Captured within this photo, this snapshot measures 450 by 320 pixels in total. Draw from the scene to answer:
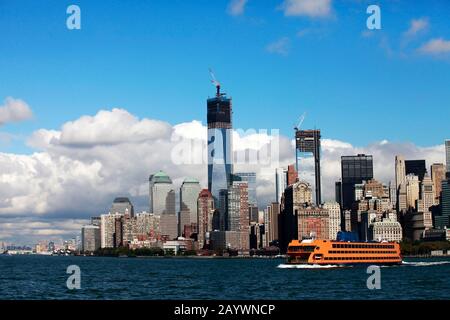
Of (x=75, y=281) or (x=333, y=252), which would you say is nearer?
(x=75, y=281)

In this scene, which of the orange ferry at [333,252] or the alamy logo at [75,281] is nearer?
the alamy logo at [75,281]


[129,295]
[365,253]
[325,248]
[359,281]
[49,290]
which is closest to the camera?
[129,295]

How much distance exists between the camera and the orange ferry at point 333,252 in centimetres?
8750

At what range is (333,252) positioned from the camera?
89.7 m

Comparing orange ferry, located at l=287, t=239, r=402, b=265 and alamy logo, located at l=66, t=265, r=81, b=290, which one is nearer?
alamy logo, located at l=66, t=265, r=81, b=290

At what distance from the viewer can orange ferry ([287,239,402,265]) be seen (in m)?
87.5

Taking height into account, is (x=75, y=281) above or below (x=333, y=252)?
below
